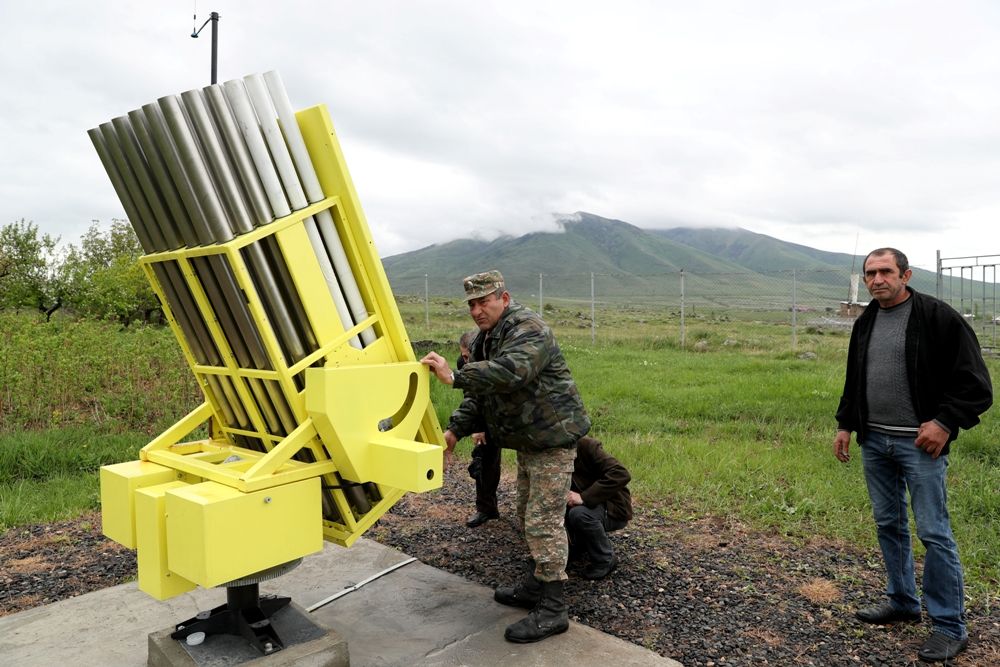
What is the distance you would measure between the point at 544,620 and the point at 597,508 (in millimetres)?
954

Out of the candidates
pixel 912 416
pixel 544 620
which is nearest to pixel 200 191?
pixel 544 620

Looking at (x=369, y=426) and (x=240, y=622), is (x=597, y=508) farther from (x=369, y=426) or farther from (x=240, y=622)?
(x=240, y=622)

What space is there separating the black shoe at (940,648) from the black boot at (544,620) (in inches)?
64.9

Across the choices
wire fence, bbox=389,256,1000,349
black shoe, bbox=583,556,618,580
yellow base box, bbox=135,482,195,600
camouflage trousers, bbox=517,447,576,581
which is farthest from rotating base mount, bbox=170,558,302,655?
wire fence, bbox=389,256,1000,349

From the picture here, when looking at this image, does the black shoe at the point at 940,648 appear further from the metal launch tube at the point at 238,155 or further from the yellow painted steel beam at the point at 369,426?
the metal launch tube at the point at 238,155

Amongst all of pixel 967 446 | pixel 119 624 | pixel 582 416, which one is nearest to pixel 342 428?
pixel 582 416

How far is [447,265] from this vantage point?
628 feet

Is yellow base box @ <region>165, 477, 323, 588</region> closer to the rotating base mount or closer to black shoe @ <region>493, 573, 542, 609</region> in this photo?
the rotating base mount

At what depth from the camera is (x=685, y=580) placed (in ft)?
13.3

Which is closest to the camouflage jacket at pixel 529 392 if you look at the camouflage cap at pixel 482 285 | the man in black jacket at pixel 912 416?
the camouflage cap at pixel 482 285

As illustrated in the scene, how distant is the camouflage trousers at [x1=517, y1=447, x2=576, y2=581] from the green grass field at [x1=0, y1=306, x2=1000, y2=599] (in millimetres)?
1836

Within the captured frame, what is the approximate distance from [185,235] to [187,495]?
1022mm

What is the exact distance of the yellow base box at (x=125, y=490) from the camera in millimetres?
2859

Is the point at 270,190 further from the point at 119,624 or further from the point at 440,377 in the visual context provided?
the point at 119,624
